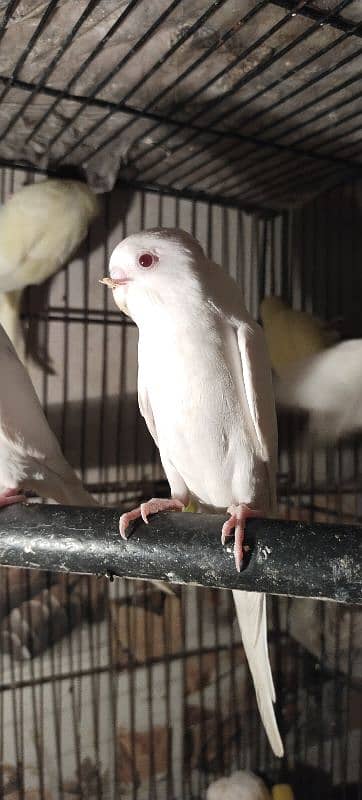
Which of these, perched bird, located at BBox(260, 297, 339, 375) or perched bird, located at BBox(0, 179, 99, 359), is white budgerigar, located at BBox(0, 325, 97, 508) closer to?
perched bird, located at BBox(0, 179, 99, 359)

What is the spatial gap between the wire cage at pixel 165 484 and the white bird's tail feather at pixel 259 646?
485mm

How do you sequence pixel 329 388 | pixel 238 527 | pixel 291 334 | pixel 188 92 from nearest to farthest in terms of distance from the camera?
pixel 238 527 → pixel 188 92 → pixel 329 388 → pixel 291 334

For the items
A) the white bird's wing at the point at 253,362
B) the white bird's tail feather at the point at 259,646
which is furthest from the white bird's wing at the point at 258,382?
the white bird's tail feather at the point at 259,646

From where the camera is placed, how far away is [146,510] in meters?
0.53

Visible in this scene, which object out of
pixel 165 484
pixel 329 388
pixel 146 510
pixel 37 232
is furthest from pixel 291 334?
pixel 146 510

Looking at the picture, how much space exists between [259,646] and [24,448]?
0.40m

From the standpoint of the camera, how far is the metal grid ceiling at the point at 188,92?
0.64 metres

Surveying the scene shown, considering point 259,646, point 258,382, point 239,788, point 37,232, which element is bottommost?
point 239,788

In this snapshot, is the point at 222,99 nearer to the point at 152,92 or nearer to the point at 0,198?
the point at 152,92

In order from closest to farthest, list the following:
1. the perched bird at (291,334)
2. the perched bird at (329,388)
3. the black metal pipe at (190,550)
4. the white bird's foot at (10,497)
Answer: the black metal pipe at (190,550)
the white bird's foot at (10,497)
the perched bird at (329,388)
the perched bird at (291,334)

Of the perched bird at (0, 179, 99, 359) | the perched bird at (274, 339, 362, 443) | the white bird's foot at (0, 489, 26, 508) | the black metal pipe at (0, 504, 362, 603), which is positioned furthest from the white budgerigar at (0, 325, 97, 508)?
the perched bird at (274, 339, 362, 443)

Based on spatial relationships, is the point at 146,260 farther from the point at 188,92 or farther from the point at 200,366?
the point at 188,92

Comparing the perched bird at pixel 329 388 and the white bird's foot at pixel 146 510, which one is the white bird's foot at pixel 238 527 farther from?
the perched bird at pixel 329 388

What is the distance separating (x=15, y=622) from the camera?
108 cm
